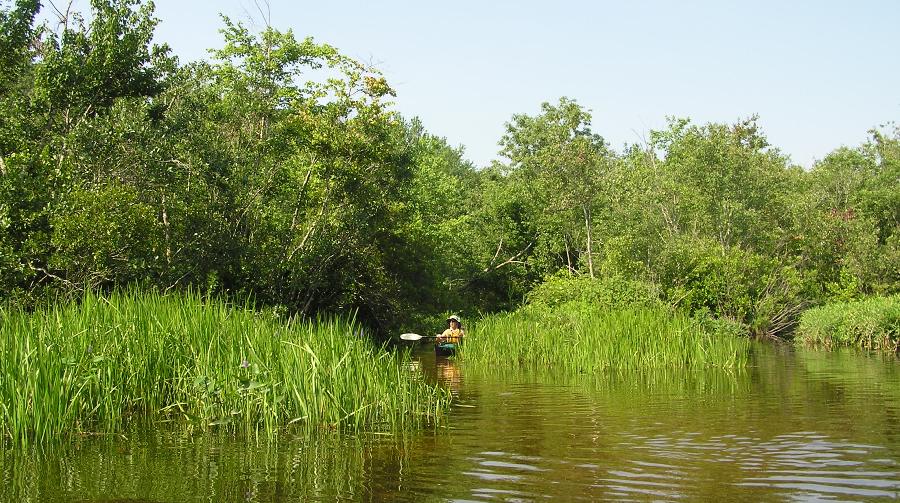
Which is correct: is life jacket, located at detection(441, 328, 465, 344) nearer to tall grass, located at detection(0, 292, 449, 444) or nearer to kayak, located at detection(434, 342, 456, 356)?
kayak, located at detection(434, 342, 456, 356)

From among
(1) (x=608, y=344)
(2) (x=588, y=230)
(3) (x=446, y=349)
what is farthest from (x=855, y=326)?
(3) (x=446, y=349)

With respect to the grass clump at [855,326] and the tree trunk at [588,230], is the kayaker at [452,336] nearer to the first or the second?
the grass clump at [855,326]

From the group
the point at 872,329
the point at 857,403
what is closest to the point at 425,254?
the point at 872,329

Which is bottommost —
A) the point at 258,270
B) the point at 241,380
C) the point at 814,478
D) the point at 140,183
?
the point at 814,478

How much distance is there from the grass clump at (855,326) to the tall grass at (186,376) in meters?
16.2

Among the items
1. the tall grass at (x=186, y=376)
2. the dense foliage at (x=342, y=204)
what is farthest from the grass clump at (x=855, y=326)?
the tall grass at (x=186, y=376)

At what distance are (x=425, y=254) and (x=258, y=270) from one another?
352 inches

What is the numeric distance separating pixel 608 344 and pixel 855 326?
35.3ft

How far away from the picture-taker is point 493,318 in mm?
18688

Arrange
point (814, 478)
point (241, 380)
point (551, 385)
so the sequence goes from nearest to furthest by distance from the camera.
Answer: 1. point (814, 478)
2. point (241, 380)
3. point (551, 385)

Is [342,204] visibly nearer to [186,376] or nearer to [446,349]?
[446,349]

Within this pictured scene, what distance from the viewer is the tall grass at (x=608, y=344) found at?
48.9 ft

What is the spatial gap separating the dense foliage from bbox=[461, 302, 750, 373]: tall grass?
4109mm

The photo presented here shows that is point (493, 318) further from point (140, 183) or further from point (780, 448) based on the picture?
point (780, 448)
